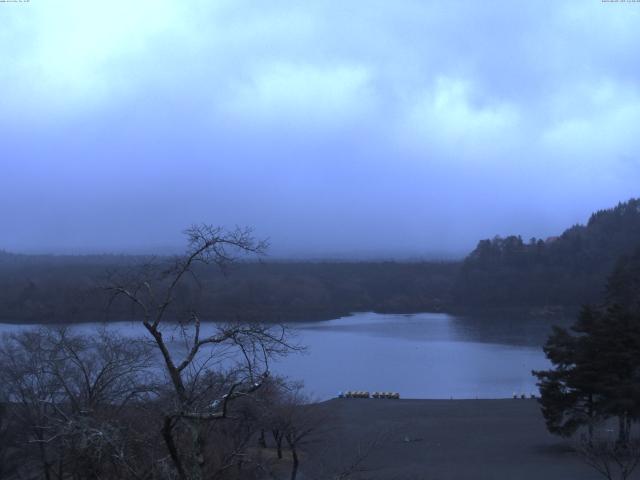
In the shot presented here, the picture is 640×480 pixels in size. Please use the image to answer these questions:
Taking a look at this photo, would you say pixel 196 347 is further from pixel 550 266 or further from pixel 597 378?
pixel 550 266

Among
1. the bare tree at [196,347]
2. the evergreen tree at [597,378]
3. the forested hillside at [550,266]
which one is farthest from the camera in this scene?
the forested hillside at [550,266]

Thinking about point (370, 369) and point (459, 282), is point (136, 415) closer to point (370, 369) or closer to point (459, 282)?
point (370, 369)

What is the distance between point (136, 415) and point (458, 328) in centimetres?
3533

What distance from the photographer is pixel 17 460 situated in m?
8.48

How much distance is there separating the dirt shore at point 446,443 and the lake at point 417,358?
1827mm

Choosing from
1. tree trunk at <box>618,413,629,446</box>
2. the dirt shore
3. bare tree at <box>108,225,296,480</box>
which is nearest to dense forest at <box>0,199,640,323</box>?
the dirt shore

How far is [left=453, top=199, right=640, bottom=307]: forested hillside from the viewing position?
169 feet

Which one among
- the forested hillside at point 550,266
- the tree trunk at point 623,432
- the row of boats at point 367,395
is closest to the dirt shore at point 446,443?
the tree trunk at point 623,432

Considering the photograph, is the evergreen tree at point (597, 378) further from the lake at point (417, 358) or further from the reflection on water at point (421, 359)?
the reflection on water at point (421, 359)

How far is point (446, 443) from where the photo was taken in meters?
12.8

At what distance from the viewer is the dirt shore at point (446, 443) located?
10203mm

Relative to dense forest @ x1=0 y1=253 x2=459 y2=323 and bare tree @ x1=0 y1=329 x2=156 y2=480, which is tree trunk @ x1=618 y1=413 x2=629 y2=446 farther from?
dense forest @ x1=0 y1=253 x2=459 y2=323

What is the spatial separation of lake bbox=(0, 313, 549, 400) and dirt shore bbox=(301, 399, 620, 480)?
1827 mm

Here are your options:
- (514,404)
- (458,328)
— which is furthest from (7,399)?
(458,328)
